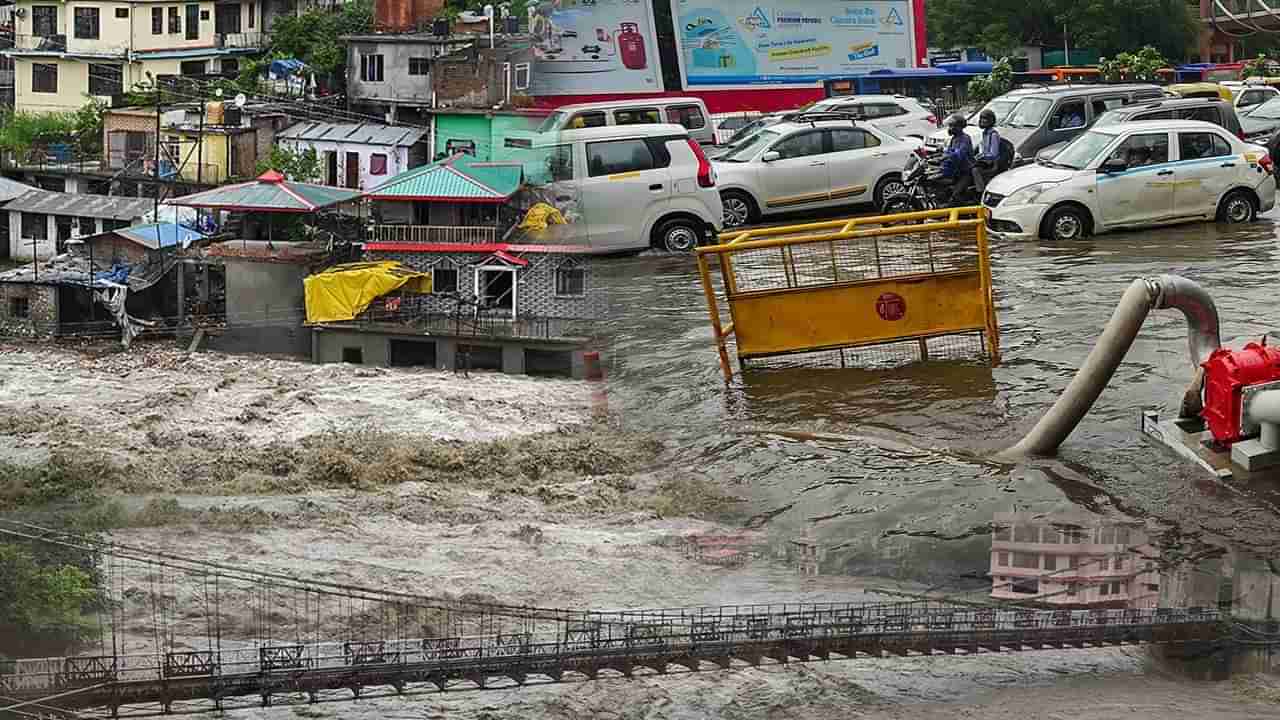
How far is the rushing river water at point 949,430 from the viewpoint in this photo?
28.9ft

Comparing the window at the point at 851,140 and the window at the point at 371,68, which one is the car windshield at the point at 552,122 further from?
the window at the point at 371,68

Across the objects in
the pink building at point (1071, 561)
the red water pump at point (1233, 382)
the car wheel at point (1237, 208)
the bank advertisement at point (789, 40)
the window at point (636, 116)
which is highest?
the bank advertisement at point (789, 40)

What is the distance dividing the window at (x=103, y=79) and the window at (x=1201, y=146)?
1271 inches

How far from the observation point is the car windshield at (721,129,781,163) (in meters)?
16.8

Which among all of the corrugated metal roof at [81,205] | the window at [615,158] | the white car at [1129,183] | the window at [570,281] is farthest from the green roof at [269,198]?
the white car at [1129,183]

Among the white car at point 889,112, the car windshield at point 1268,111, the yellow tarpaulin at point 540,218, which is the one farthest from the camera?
the car windshield at point 1268,111

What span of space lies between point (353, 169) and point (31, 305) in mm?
7732

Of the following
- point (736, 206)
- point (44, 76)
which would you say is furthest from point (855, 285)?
point (44, 76)

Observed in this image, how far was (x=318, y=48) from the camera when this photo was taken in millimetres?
37094

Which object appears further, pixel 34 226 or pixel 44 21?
pixel 44 21

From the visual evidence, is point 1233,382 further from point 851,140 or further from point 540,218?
point 540,218

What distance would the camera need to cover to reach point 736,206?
16516mm

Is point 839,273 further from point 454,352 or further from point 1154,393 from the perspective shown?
point 454,352

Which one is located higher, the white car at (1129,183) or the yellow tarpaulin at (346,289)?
the white car at (1129,183)
